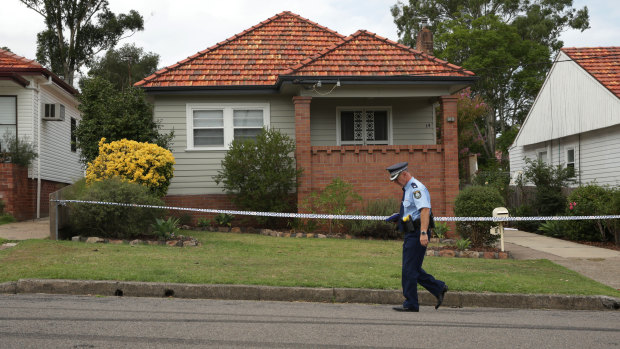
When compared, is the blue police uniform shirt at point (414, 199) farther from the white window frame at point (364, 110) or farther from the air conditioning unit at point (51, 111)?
the air conditioning unit at point (51, 111)

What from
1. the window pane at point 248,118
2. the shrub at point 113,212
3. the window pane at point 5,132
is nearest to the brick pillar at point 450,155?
the window pane at point 248,118

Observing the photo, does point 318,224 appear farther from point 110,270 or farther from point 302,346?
point 302,346

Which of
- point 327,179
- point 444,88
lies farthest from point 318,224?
point 444,88

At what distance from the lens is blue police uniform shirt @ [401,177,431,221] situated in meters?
7.42

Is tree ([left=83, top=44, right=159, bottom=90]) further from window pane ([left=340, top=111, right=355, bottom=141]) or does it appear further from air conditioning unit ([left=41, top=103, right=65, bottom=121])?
window pane ([left=340, top=111, right=355, bottom=141])

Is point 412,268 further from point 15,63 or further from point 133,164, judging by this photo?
point 15,63

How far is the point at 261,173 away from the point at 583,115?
39.3 ft

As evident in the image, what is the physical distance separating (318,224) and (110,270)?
277 inches

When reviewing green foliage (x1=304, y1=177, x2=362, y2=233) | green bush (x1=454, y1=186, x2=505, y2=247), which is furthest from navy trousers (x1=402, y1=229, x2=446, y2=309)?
green foliage (x1=304, y1=177, x2=362, y2=233)

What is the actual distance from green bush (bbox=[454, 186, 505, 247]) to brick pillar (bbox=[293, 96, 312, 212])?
4.32 m

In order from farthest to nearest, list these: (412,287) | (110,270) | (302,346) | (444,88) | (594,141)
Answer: (594,141), (444,88), (110,270), (412,287), (302,346)

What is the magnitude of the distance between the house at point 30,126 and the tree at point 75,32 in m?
16.6

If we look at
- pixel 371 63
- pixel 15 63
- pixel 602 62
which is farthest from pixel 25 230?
pixel 602 62

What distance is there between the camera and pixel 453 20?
1710 inches
